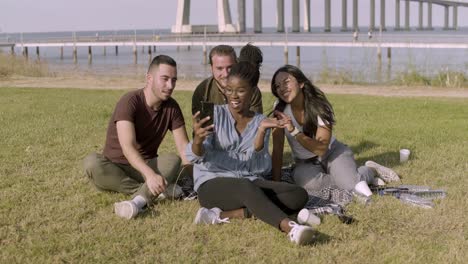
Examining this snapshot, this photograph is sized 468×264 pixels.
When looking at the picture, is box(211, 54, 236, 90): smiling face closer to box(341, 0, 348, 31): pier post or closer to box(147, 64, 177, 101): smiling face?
box(147, 64, 177, 101): smiling face

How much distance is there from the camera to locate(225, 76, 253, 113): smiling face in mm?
3824

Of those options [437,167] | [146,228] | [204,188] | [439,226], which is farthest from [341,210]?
[437,167]

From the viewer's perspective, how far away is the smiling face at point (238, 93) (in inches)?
151

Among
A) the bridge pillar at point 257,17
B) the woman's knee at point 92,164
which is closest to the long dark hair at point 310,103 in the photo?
the woman's knee at point 92,164

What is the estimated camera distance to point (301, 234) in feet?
11.0

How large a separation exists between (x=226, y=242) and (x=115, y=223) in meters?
0.79

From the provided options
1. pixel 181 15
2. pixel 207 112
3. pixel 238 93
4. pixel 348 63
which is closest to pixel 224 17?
pixel 181 15

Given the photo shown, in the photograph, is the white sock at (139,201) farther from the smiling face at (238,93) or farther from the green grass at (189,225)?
the smiling face at (238,93)

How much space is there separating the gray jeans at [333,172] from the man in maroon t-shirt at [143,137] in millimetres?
890

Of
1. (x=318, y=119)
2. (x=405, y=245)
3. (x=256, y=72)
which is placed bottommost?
(x=405, y=245)

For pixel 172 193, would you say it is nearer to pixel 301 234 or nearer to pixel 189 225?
pixel 189 225

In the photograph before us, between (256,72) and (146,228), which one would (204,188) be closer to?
(146,228)

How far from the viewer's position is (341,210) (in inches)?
160

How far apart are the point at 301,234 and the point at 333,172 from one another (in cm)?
135
